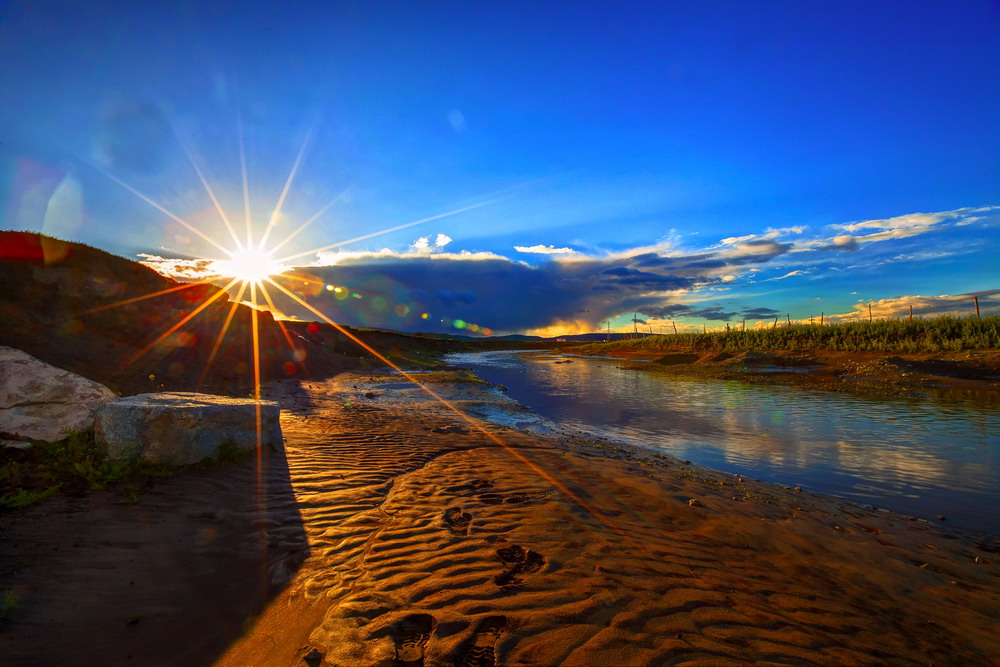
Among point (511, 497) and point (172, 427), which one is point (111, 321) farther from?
point (511, 497)

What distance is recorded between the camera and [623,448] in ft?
34.8

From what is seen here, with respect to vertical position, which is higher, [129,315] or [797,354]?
[129,315]

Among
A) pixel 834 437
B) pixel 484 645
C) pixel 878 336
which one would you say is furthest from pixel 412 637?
pixel 878 336

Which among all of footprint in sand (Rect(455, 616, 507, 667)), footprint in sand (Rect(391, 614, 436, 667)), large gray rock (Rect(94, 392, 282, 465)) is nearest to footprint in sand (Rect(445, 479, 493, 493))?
footprint in sand (Rect(391, 614, 436, 667))

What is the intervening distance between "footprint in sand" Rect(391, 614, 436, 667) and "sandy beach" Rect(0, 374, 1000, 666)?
2 centimetres

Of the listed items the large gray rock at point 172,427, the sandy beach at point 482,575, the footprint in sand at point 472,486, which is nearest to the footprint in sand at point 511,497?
the sandy beach at point 482,575

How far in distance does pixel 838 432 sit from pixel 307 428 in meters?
15.9

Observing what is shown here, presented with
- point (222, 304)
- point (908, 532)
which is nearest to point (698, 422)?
point (908, 532)

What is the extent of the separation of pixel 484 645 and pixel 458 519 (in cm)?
244

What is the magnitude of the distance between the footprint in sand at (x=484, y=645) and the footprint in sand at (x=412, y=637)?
330mm

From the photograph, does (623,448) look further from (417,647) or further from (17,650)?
(17,650)

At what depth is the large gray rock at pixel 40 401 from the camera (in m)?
6.27

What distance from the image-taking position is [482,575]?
13.5ft

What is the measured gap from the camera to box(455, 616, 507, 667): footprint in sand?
2.99 metres
